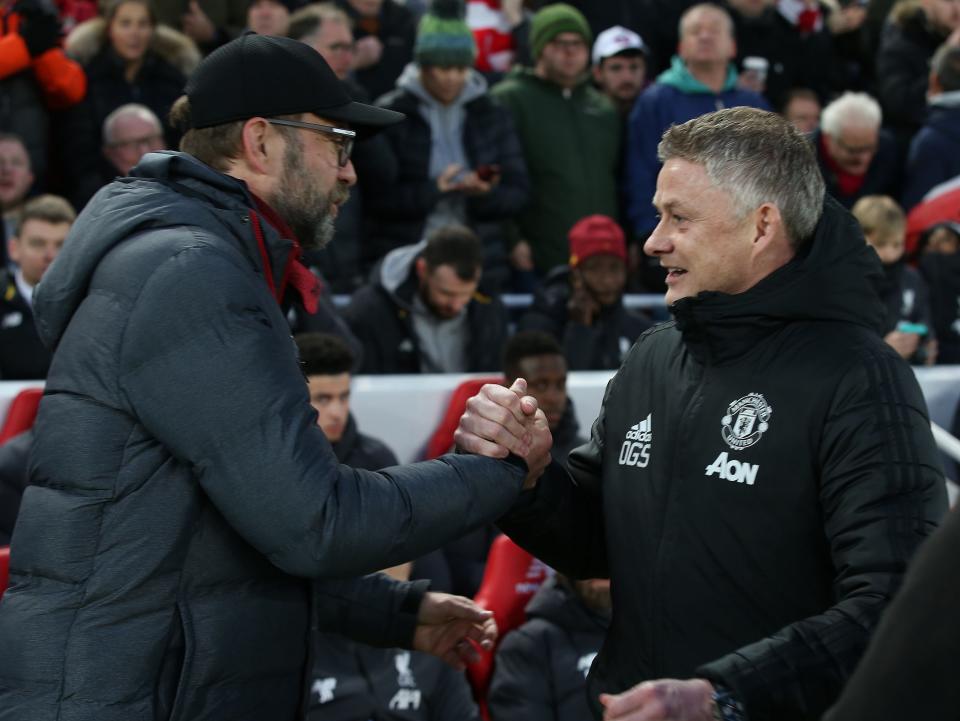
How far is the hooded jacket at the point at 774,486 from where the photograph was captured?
8.25 feet

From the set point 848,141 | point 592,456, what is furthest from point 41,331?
point 848,141

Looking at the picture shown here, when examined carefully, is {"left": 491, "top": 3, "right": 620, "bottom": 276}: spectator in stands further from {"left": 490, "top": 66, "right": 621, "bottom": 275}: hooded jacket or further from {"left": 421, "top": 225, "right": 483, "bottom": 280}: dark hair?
{"left": 421, "top": 225, "right": 483, "bottom": 280}: dark hair

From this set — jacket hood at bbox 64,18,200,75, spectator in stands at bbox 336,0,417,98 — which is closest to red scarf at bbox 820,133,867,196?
spectator in stands at bbox 336,0,417,98

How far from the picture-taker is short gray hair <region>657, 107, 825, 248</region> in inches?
112

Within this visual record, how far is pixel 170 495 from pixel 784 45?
8324 millimetres

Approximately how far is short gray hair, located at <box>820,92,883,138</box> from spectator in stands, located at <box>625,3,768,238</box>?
2.12 feet

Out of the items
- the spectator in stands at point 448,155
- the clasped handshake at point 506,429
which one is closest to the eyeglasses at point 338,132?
the clasped handshake at point 506,429

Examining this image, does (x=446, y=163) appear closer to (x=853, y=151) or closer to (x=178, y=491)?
(x=853, y=151)

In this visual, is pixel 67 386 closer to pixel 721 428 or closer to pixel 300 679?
pixel 300 679

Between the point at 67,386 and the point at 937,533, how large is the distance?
172 centimetres

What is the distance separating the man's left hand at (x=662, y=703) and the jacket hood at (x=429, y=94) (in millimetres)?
6025

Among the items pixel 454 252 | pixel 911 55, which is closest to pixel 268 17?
pixel 454 252

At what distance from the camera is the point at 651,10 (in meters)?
9.84

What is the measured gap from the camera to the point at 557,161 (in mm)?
8438
